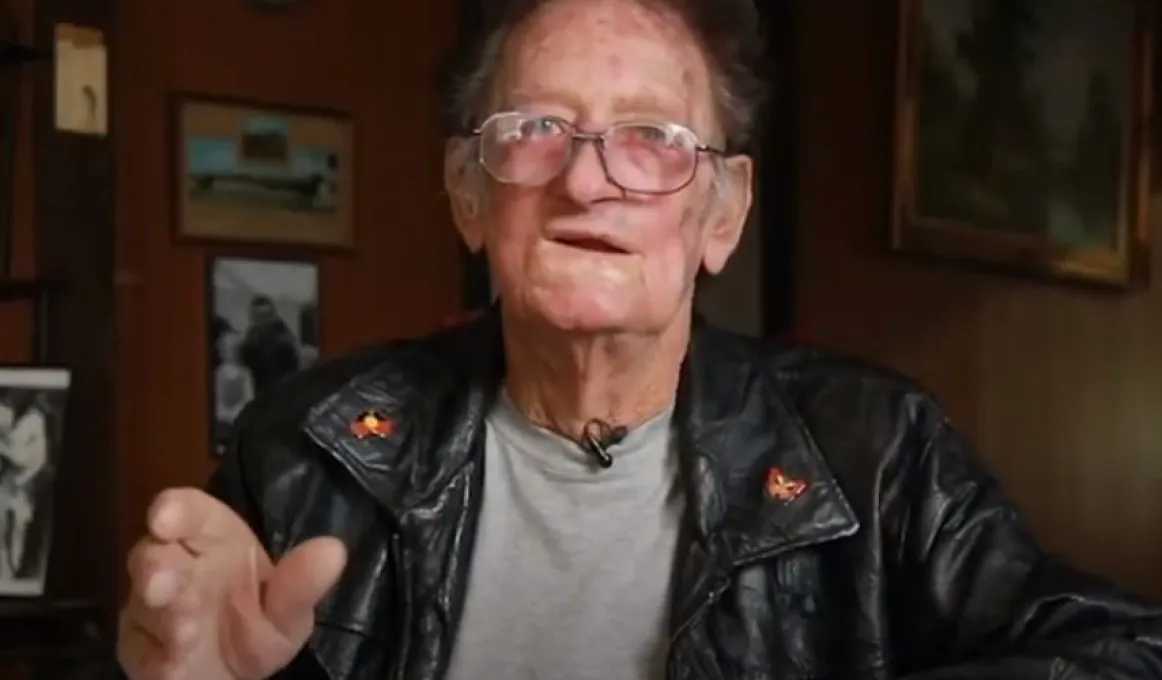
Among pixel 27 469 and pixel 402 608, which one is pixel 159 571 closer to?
pixel 402 608

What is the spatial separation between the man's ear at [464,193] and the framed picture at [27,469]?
870 mm

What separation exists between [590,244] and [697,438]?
0.18 m

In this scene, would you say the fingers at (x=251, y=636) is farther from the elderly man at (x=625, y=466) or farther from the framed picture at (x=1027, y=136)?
the framed picture at (x=1027, y=136)

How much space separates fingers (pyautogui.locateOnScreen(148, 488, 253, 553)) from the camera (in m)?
1.01

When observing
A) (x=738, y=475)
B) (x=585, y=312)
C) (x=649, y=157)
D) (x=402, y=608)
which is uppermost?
(x=649, y=157)

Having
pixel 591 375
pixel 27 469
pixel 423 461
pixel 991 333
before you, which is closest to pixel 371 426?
pixel 423 461

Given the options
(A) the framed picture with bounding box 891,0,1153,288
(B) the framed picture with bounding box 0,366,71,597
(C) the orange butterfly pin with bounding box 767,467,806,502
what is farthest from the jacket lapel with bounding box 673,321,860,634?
(A) the framed picture with bounding box 891,0,1153,288

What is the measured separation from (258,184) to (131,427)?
405 mm

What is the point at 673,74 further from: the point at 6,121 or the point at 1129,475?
the point at 1129,475

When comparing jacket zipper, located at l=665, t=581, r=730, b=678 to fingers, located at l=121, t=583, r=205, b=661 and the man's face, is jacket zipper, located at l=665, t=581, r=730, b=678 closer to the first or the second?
the man's face

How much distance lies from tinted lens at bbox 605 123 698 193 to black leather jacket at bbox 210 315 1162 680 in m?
0.17

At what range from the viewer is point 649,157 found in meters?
1.23

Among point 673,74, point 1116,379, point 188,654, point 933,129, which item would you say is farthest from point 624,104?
point 1116,379

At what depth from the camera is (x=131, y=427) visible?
7.54ft
